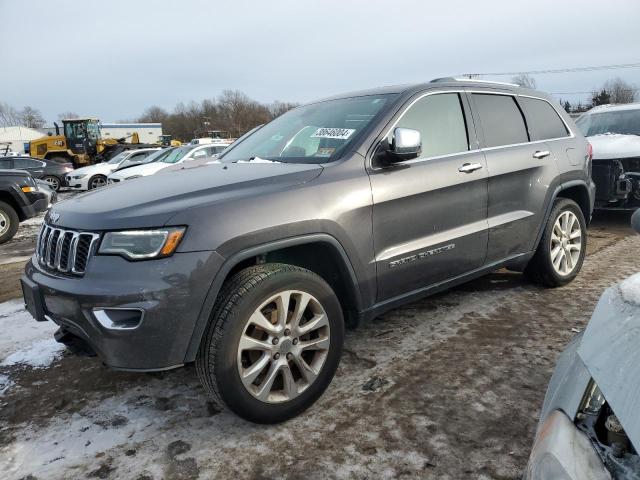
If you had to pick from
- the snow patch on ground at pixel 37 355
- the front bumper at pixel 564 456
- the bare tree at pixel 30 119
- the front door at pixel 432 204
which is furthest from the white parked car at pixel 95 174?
the bare tree at pixel 30 119

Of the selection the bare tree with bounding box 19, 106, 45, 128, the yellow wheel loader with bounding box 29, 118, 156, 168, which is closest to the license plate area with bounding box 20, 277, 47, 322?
Result: the yellow wheel loader with bounding box 29, 118, 156, 168

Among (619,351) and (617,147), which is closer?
(619,351)

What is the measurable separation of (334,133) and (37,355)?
259cm

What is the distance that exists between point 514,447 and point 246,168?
2042 millimetres

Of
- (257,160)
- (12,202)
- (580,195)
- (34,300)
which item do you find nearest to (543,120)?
(580,195)

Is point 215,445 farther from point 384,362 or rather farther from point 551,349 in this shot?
point 551,349

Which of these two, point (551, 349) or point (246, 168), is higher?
point (246, 168)

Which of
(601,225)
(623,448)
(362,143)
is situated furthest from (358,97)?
(601,225)

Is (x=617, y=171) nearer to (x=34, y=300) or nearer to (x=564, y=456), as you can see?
(x=564, y=456)

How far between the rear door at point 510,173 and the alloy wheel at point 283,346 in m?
1.64

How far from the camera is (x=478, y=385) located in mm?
2863

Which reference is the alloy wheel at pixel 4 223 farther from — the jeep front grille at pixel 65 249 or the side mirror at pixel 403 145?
the side mirror at pixel 403 145

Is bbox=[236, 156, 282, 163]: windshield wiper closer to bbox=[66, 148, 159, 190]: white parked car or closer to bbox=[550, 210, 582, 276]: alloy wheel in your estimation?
bbox=[550, 210, 582, 276]: alloy wheel

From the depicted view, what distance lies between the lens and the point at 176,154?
13.8 meters
